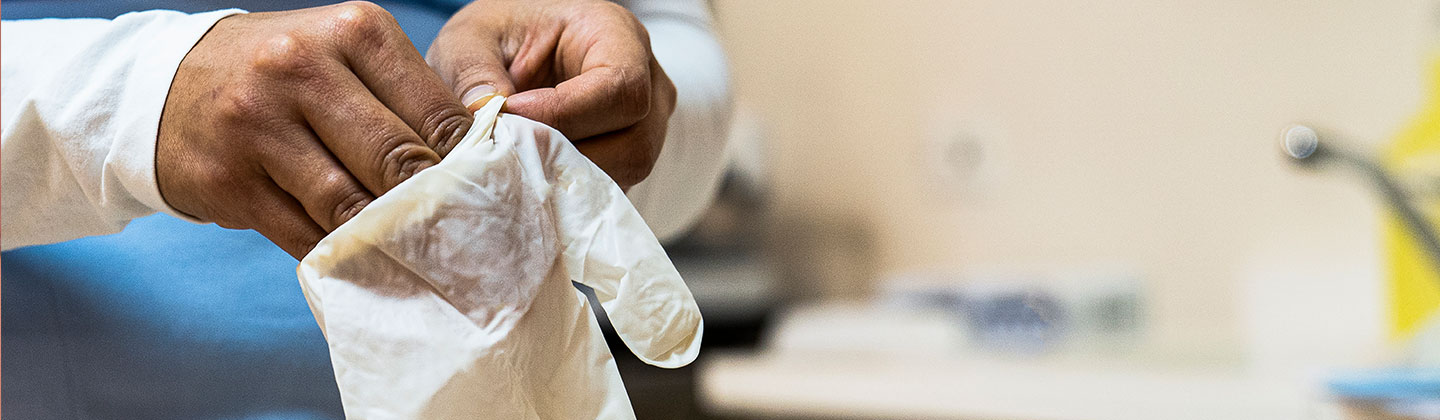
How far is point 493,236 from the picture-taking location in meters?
0.26

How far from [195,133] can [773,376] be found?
71cm

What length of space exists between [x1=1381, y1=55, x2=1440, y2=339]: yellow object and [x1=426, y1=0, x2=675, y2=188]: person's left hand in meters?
0.58

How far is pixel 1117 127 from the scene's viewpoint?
99 cm

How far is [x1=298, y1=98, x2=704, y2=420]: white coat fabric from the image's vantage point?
250 millimetres

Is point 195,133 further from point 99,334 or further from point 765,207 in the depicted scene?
point 765,207

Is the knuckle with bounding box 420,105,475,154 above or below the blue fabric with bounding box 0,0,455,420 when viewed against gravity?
above

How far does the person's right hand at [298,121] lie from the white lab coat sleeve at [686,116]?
141mm

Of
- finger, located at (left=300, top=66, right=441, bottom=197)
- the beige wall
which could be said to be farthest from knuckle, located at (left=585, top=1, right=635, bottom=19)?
the beige wall

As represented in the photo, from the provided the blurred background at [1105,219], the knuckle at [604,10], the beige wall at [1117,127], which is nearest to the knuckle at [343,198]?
the knuckle at [604,10]

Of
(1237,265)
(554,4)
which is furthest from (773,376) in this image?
(554,4)

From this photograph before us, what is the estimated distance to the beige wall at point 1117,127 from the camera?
85 centimetres

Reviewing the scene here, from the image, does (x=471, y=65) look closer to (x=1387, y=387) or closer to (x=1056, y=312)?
(x=1387, y=387)

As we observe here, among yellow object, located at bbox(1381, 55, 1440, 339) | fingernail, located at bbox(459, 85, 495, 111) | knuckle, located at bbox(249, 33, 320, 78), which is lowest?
yellow object, located at bbox(1381, 55, 1440, 339)

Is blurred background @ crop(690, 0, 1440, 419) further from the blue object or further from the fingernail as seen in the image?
the fingernail
